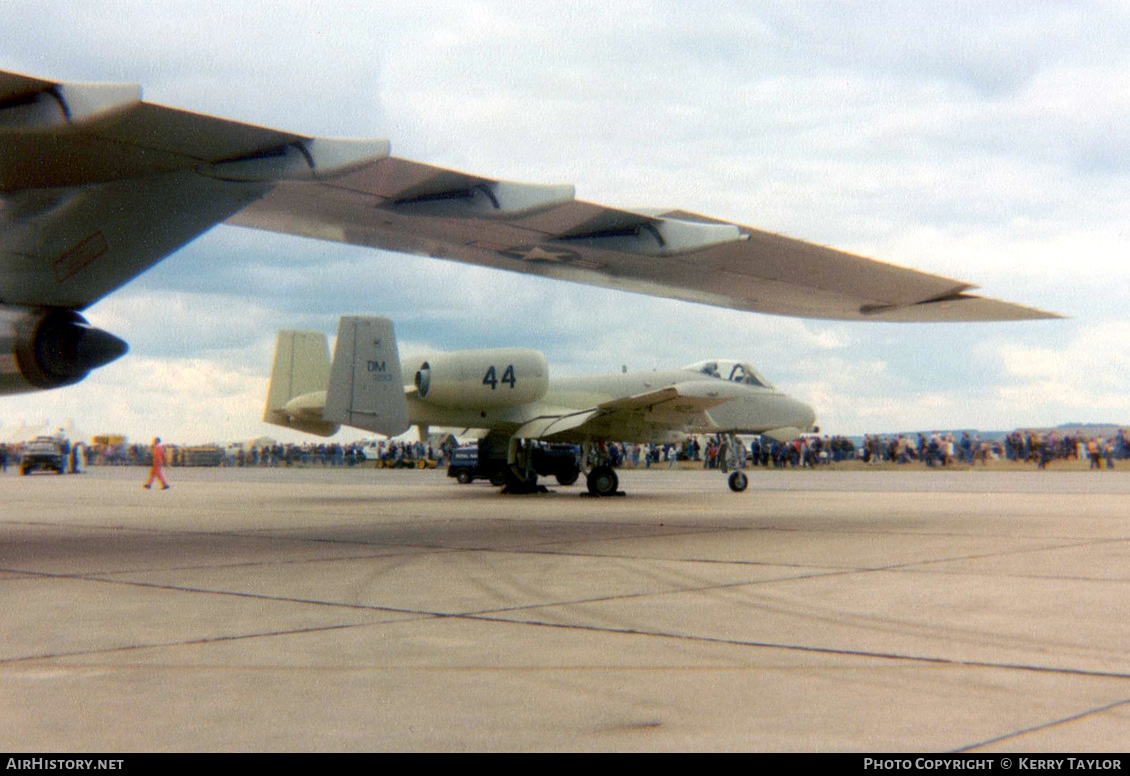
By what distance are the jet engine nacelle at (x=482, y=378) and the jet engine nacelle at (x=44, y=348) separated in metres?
13.3

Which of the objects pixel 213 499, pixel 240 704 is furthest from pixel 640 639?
pixel 213 499

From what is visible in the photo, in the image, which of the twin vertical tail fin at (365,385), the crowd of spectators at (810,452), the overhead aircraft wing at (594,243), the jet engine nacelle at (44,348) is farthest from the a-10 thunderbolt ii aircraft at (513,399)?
the crowd of spectators at (810,452)

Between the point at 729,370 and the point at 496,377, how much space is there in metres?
5.59

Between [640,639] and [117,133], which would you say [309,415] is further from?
[640,639]

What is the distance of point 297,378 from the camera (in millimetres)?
22125

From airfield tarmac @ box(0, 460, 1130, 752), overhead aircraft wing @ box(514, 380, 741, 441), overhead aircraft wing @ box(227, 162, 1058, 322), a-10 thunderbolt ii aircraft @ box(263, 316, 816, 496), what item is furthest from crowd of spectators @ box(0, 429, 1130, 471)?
airfield tarmac @ box(0, 460, 1130, 752)

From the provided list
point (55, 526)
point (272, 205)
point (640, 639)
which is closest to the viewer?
point (640, 639)

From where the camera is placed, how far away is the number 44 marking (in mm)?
21859

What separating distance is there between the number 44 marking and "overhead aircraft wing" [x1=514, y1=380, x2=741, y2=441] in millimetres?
1227

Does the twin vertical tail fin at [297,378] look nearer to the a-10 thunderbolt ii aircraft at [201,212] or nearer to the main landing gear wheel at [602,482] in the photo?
the main landing gear wheel at [602,482]

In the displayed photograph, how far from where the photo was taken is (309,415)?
2117 cm

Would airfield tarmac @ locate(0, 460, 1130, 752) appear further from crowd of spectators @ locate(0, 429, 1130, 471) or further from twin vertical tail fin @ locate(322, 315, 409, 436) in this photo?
crowd of spectators @ locate(0, 429, 1130, 471)

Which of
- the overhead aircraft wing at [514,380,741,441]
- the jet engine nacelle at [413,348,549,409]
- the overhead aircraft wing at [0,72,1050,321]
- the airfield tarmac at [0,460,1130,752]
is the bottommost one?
the airfield tarmac at [0,460,1130,752]
